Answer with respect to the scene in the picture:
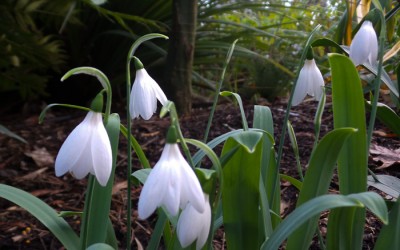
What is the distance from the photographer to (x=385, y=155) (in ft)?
6.01

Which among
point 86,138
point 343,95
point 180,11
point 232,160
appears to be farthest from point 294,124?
point 86,138

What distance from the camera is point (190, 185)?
755 millimetres

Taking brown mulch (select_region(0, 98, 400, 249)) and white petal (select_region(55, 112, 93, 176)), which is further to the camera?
brown mulch (select_region(0, 98, 400, 249))

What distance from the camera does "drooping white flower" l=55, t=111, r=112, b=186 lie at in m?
0.86

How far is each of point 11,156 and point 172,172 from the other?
1926 mm

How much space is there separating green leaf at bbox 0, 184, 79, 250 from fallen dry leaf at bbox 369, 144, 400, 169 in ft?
3.54

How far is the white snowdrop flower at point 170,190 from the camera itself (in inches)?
29.7

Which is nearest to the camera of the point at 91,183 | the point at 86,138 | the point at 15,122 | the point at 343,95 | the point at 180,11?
the point at 86,138

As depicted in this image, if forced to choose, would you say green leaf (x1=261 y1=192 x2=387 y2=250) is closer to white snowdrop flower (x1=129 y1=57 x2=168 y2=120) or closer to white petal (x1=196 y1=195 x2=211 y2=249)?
white petal (x1=196 y1=195 x2=211 y2=249)

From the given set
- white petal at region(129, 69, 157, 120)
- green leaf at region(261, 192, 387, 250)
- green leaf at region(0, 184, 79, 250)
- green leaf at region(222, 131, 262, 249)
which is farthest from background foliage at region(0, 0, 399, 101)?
green leaf at region(261, 192, 387, 250)

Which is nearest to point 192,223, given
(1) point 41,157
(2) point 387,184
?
(2) point 387,184

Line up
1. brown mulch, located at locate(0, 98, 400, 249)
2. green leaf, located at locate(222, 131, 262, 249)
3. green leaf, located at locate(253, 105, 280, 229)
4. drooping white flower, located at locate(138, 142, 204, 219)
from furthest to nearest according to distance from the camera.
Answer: brown mulch, located at locate(0, 98, 400, 249) < green leaf, located at locate(253, 105, 280, 229) < green leaf, located at locate(222, 131, 262, 249) < drooping white flower, located at locate(138, 142, 204, 219)

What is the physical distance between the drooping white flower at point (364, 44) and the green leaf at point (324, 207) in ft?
1.20

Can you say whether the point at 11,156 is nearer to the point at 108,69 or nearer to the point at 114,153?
the point at 108,69
